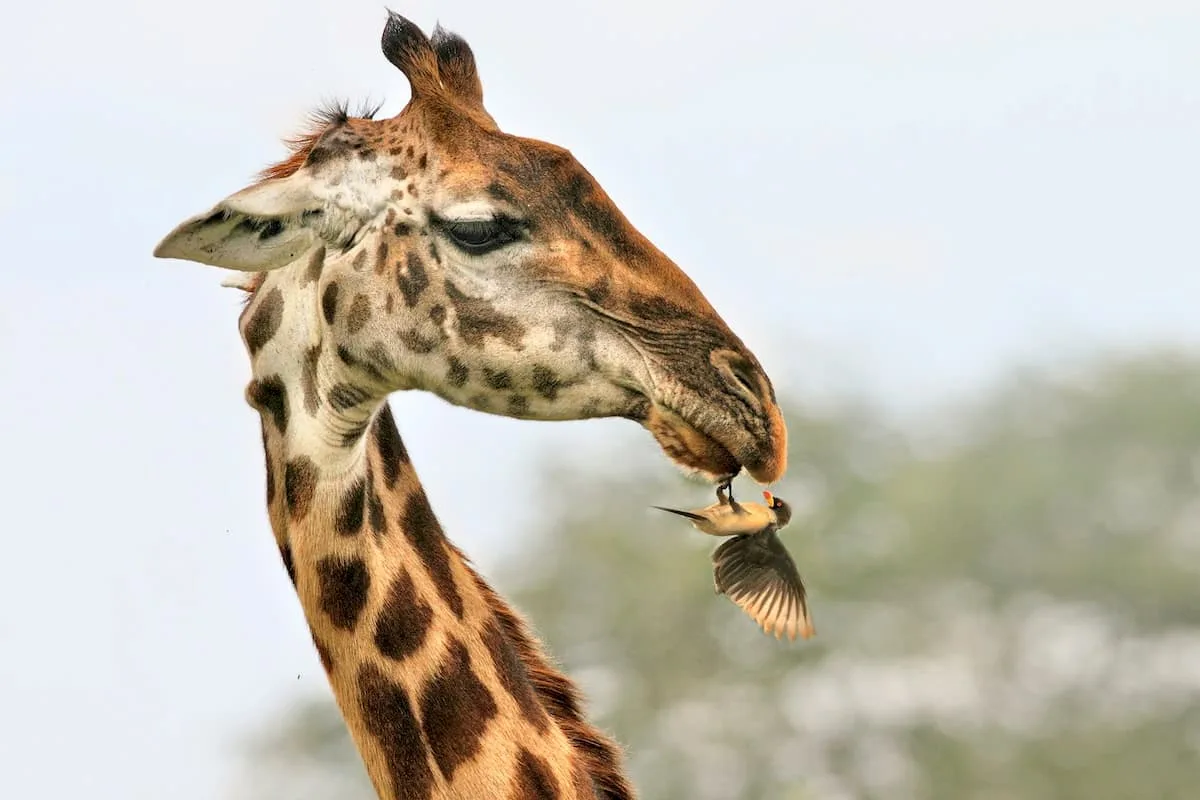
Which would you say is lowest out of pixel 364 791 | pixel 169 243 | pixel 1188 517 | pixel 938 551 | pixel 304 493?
pixel 304 493

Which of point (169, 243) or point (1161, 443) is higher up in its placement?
point (1161, 443)

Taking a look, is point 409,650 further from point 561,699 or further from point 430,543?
point 561,699

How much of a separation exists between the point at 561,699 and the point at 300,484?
3.31 ft

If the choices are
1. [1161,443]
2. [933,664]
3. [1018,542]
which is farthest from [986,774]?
[1161,443]

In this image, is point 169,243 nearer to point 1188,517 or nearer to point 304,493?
point 304,493

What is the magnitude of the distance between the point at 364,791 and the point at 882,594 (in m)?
8.30

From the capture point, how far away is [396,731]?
477 cm

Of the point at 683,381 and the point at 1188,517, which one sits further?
the point at 1188,517

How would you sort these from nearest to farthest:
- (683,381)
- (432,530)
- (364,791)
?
1. (683,381)
2. (432,530)
3. (364,791)

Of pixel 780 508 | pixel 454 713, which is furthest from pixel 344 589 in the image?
pixel 780 508

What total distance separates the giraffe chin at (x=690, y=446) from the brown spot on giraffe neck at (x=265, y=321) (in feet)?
3.69

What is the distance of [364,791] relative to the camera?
2203 cm

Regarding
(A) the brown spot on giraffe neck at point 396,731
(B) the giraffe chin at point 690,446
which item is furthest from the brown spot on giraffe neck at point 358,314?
(A) the brown spot on giraffe neck at point 396,731

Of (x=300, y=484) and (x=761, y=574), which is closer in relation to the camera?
(x=300, y=484)
